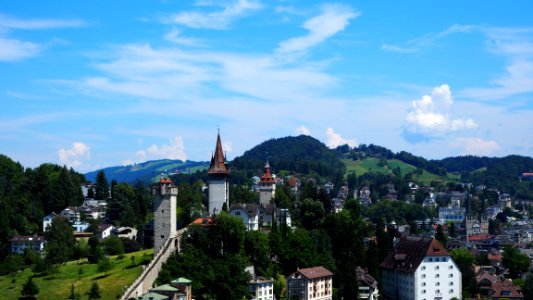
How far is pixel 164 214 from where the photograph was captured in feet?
255

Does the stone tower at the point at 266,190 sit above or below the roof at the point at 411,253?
above

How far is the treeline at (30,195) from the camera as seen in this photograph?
10708 centimetres

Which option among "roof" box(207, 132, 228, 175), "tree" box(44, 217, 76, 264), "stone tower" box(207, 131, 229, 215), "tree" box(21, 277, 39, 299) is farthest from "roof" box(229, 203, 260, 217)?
"tree" box(21, 277, 39, 299)

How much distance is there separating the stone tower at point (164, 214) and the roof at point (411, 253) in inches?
1092

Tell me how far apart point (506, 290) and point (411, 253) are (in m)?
16.3

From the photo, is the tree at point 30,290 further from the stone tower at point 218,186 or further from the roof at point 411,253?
the roof at point 411,253

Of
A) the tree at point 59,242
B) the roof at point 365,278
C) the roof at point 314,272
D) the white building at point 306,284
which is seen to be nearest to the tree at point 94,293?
the tree at point 59,242

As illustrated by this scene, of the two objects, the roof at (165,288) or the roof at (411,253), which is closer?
the roof at (165,288)

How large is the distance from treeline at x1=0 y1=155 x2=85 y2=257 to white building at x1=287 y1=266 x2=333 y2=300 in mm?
43929

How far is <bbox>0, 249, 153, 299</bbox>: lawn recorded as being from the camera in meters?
72.7

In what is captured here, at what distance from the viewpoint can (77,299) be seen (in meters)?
71.0

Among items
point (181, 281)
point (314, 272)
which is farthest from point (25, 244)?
point (314, 272)

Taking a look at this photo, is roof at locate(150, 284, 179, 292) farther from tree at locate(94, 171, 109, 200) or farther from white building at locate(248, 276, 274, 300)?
tree at locate(94, 171, 109, 200)

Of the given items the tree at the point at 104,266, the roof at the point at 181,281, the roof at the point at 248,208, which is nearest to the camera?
the roof at the point at 181,281
